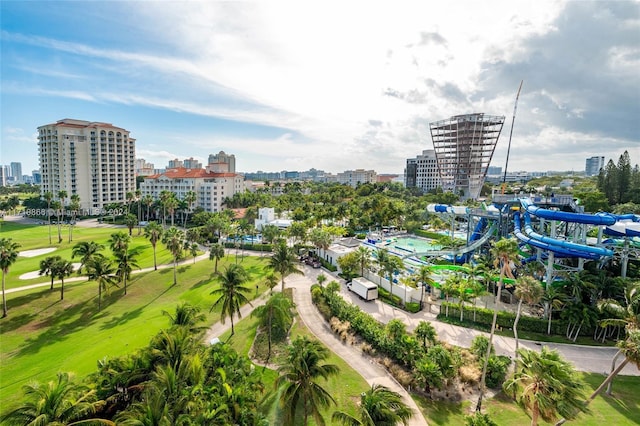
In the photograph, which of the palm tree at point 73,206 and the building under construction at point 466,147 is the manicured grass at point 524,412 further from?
the building under construction at point 466,147

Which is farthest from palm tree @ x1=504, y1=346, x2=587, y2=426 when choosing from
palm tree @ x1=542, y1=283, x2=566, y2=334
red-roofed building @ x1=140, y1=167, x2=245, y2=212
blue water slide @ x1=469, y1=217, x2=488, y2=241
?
red-roofed building @ x1=140, y1=167, x2=245, y2=212

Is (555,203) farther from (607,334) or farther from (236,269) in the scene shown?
(236,269)

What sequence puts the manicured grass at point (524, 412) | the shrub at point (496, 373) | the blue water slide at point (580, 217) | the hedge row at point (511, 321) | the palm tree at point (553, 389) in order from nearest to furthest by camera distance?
1. the palm tree at point (553, 389)
2. the manicured grass at point (524, 412)
3. the shrub at point (496, 373)
4. the hedge row at point (511, 321)
5. the blue water slide at point (580, 217)

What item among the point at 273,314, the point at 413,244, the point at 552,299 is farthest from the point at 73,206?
the point at 552,299

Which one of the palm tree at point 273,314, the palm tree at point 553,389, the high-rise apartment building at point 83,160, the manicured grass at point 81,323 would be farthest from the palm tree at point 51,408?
the high-rise apartment building at point 83,160

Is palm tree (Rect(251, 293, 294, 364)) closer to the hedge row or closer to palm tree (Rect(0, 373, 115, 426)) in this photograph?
palm tree (Rect(0, 373, 115, 426))
